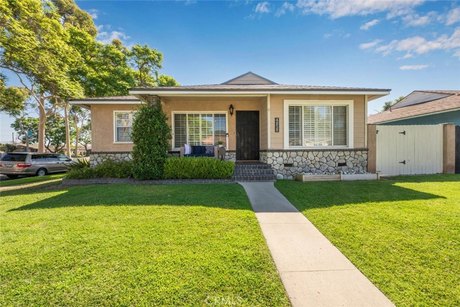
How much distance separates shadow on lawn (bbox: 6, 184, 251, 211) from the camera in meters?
5.56

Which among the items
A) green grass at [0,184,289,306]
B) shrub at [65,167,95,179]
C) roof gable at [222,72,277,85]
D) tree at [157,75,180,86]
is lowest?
green grass at [0,184,289,306]

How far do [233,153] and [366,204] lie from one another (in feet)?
22.1

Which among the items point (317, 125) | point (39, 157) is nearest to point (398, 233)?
point (317, 125)

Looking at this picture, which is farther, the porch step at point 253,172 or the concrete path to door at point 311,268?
the porch step at point 253,172

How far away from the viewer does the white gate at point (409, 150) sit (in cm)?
997

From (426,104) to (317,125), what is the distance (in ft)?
35.4

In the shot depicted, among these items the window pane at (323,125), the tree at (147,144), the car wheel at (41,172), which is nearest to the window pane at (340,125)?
the window pane at (323,125)

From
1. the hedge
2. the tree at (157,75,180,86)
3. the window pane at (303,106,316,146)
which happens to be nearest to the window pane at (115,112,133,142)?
the hedge

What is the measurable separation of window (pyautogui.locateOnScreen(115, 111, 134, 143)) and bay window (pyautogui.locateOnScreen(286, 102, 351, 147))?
26.9 ft

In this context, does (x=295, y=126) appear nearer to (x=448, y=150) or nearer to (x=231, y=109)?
(x=231, y=109)

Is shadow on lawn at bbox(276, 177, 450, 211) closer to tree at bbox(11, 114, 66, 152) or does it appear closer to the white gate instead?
the white gate

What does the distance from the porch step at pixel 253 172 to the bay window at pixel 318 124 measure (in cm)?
170

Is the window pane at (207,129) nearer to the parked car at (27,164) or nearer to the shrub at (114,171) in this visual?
the shrub at (114,171)

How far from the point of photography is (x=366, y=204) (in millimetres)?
5352
